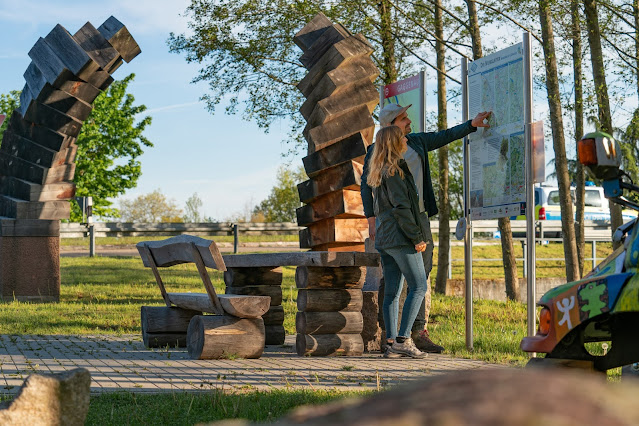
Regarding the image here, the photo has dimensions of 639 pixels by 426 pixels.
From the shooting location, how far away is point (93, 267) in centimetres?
2195

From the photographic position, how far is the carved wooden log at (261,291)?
9.71 meters

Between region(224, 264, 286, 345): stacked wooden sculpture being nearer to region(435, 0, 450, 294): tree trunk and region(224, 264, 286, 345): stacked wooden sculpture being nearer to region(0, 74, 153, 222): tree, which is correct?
region(435, 0, 450, 294): tree trunk

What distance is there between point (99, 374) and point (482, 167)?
4.31m

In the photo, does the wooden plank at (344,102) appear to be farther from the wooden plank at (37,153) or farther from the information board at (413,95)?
the wooden plank at (37,153)

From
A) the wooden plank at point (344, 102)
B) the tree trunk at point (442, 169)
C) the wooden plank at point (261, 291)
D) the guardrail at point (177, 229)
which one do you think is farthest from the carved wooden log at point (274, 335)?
the guardrail at point (177, 229)

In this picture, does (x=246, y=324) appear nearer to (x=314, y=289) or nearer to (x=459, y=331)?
(x=314, y=289)

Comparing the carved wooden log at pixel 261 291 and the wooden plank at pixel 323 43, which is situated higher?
the wooden plank at pixel 323 43

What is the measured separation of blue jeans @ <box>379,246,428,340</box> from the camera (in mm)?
8195

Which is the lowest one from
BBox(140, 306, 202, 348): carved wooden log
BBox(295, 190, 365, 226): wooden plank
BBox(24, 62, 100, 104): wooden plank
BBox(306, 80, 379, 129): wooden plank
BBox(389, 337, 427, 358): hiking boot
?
BBox(389, 337, 427, 358): hiking boot

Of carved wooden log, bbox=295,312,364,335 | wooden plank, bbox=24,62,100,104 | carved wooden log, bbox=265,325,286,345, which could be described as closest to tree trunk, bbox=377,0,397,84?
wooden plank, bbox=24,62,100,104

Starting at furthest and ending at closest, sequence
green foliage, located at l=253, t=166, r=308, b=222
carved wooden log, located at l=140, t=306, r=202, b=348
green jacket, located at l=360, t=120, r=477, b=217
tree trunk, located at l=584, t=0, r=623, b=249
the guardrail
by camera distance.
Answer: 1. green foliage, located at l=253, t=166, r=308, b=222
2. the guardrail
3. tree trunk, located at l=584, t=0, r=623, b=249
4. carved wooden log, located at l=140, t=306, r=202, b=348
5. green jacket, located at l=360, t=120, r=477, b=217

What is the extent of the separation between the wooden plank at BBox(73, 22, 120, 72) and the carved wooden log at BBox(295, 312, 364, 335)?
323 inches

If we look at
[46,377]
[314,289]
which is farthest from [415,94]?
[46,377]

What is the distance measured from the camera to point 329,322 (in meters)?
8.72
